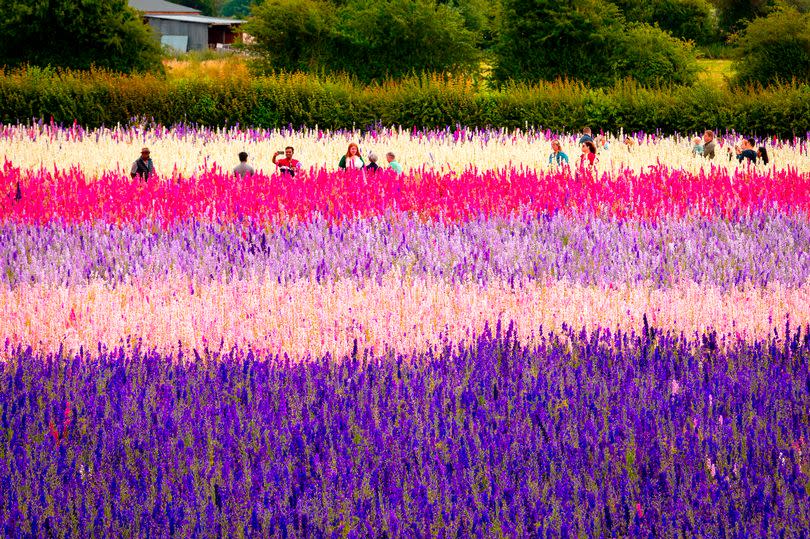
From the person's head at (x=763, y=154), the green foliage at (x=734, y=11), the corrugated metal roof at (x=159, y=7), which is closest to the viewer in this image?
the person's head at (x=763, y=154)

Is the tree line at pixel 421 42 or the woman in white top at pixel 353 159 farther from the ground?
the tree line at pixel 421 42

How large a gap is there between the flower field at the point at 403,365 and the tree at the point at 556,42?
22.9 meters

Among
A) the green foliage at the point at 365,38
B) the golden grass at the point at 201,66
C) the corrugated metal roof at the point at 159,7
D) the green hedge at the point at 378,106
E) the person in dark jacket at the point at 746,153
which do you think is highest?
the corrugated metal roof at the point at 159,7

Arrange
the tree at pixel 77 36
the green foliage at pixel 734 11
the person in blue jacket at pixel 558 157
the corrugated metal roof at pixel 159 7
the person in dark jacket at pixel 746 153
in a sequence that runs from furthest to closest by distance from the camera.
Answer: the corrugated metal roof at pixel 159 7, the green foliage at pixel 734 11, the tree at pixel 77 36, the person in dark jacket at pixel 746 153, the person in blue jacket at pixel 558 157

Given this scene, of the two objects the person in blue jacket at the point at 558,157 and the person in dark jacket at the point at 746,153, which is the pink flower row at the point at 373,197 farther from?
the person in dark jacket at the point at 746,153

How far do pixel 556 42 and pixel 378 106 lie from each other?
34.8 feet

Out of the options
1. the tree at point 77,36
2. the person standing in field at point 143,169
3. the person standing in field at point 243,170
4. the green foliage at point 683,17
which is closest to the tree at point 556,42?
the tree at point 77,36

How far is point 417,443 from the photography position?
386 cm

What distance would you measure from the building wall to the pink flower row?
259ft

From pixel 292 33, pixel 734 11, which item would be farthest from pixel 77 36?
pixel 734 11

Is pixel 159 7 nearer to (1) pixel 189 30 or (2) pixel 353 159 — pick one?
(1) pixel 189 30

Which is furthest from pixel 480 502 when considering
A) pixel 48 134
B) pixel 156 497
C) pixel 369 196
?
pixel 48 134

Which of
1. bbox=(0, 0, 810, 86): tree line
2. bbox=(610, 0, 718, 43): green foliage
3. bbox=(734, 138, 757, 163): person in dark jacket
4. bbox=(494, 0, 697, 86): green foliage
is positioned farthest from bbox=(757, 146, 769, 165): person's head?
bbox=(610, 0, 718, 43): green foliage

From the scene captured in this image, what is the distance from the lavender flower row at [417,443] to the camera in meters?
3.23
